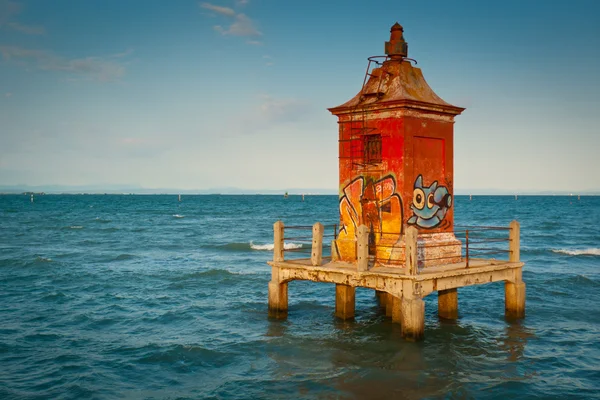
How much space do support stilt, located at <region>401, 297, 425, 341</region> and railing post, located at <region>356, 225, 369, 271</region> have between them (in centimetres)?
145

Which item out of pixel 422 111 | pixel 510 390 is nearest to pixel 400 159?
pixel 422 111

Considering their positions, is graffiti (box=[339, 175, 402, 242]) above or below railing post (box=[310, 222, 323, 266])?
above

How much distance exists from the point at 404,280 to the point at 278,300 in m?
5.23

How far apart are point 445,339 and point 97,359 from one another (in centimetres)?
995

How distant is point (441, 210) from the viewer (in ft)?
59.9

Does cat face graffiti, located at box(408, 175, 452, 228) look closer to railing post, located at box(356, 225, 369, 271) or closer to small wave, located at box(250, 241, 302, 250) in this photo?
railing post, located at box(356, 225, 369, 271)

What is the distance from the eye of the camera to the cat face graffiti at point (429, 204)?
1748 centimetres

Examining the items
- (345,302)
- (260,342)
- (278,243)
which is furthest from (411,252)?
(260,342)

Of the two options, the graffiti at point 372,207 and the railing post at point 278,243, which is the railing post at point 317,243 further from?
the railing post at point 278,243

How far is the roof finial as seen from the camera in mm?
18484

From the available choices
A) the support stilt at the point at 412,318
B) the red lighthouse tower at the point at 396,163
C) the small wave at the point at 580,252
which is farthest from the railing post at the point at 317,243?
the small wave at the point at 580,252

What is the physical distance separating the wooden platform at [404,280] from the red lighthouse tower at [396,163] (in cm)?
81

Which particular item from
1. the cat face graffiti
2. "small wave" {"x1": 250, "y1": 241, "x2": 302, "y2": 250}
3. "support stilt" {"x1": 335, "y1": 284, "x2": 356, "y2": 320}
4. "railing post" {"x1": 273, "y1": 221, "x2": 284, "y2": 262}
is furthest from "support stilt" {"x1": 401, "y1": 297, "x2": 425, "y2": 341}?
"small wave" {"x1": 250, "y1": 241, "x2": 302, "y2": 250}

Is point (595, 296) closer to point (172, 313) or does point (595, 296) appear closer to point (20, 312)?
point (172, 313)
